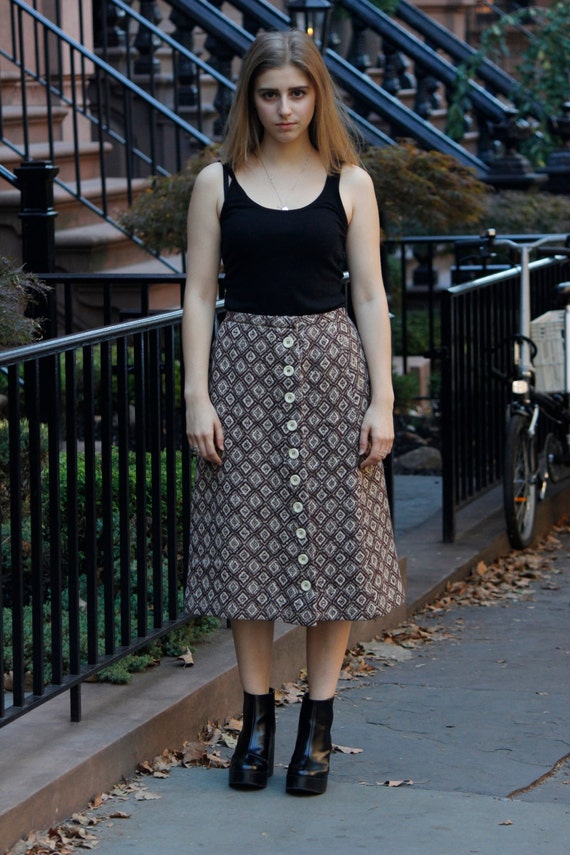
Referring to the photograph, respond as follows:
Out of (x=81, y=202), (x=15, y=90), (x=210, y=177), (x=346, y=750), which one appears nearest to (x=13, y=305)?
(x=210, y=177)

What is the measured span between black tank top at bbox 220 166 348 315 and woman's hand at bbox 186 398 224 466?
0.26 m

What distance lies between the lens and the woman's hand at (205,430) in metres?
3.69

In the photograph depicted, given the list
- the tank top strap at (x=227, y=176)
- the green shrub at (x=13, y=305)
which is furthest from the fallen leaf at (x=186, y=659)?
the tank top strap at (x=227, y=176)

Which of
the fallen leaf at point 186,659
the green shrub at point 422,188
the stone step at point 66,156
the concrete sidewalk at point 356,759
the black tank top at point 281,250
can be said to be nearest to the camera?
the concrete sidewalk at point 356,759

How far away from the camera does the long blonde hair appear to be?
3.64 m

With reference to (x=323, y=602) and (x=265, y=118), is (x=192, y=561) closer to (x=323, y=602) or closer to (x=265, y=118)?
(x=323, y=602)

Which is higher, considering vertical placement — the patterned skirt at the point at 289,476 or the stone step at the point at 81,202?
the stone step at the point at 81,202

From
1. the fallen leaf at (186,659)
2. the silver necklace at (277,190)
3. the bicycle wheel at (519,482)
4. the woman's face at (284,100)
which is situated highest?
the woman's face at (284,100)

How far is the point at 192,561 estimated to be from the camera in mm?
3887

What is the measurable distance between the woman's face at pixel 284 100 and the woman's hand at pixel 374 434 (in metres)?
0.70

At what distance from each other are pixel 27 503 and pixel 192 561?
1.37m

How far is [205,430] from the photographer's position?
369 cm

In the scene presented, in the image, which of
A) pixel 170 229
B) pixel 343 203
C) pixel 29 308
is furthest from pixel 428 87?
pixel 343 203

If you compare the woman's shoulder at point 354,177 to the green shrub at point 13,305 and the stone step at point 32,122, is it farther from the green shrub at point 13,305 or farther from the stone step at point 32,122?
the stone step at point 32,122
